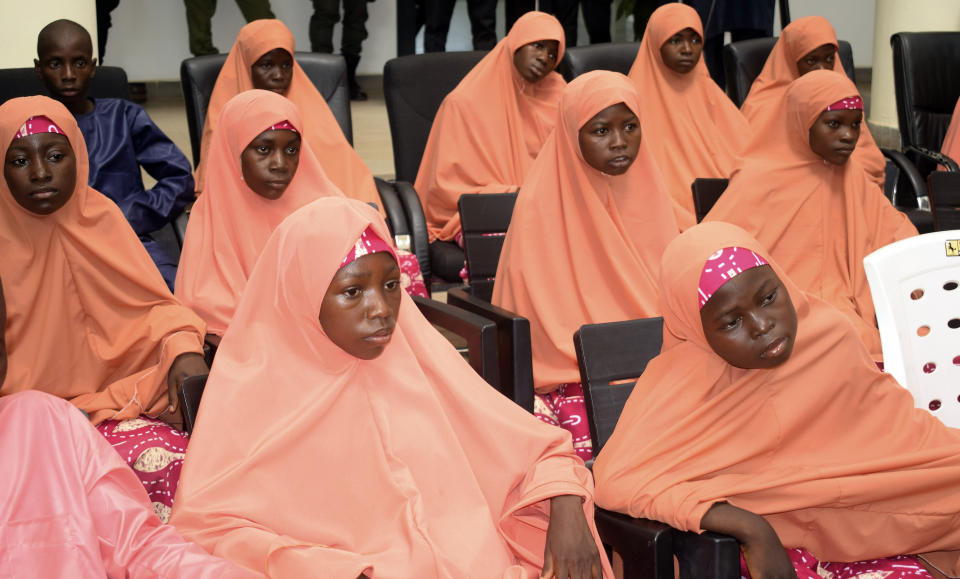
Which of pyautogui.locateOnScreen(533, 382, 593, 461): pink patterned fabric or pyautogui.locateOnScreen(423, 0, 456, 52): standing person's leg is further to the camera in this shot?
pyautogui.locateOnScreen(423, 0, 456, 52): standing person's leg

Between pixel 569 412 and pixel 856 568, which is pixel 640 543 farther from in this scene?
pixel 569 412

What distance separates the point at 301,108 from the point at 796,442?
297 cm

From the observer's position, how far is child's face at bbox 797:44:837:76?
490 cm

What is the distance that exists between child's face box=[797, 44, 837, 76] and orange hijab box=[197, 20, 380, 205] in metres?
2.18

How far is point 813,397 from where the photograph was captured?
76.9 inches

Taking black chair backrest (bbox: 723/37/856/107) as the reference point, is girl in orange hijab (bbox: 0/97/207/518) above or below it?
below

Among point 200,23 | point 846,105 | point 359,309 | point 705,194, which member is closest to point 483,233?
point 705,194

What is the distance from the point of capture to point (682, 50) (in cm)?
470

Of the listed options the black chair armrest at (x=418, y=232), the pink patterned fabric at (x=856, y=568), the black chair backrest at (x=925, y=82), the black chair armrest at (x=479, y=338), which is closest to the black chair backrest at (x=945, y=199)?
the black chair backrest at (x=925, y=82)

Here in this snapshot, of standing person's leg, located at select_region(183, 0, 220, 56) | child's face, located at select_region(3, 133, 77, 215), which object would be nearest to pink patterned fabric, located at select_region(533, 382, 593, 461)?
child's face, located at select_region(3, 133, 77, 215)

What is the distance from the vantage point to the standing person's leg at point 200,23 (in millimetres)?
7492

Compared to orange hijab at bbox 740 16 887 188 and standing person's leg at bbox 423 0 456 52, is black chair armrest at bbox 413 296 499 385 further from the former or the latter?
standing person's leg at bbox 423 0 456 52

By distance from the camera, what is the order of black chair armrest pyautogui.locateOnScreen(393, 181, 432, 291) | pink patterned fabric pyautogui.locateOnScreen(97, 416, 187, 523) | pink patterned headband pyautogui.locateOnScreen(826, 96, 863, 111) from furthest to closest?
black chair armrest pyautogui.locateOnScreen(393, 181, 432, 291)
pink patterned headband pyautogui.locateOnScreen(826, 96, 863, 111)
pink patterned fabric pyautogui.locateOnScreen(97, 416, 187, 523)

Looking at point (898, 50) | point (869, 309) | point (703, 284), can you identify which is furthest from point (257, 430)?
point (898, 50)
